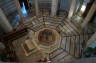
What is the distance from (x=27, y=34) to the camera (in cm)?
516

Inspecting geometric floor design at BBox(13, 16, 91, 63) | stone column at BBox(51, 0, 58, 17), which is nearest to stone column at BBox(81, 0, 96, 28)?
geometric floor design at BBox(13, 16, 91, 63)

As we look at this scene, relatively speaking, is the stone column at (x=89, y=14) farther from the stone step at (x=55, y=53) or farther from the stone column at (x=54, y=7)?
the stone step at (x=55, y=53)

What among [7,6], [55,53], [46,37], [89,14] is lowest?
[55,53]

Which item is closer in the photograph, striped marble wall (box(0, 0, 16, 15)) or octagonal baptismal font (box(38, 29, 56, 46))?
striped marble wall (box(0, 0, 16, 15))

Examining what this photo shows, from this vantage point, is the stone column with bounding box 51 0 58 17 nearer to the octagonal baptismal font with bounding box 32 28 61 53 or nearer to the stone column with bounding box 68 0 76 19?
the stone column with bounding box 68 0 76 19

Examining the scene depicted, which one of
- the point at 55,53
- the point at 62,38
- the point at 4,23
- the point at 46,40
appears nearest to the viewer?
the point at 4,23

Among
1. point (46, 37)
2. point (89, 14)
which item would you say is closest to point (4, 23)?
point (46, 37)

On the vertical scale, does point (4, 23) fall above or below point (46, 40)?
above

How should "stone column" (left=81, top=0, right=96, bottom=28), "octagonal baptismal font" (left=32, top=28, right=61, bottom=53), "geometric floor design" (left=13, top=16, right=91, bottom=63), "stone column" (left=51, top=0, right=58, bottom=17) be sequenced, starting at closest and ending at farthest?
"stone column" (left=81, top=0, right=96, bottom=28), "geometric floor design" (left=13, top=16, right=91, bottom=63), "octagonal baptismal font" (left=32, top=28, right=61, bottom=53), "stone column" (left=51, top=0, right=58, bottom=17)

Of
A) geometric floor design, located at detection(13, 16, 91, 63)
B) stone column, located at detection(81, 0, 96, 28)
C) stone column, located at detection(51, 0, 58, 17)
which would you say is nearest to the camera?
stone column, located at detection(81, 0, 96, 28)

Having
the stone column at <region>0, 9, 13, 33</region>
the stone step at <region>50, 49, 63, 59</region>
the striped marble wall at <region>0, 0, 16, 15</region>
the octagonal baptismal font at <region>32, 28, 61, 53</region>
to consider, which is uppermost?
the striped marble wall at <region>0, 0, 16, 15</region>

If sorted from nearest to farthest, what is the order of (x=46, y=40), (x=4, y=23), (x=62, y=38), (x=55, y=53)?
(x=4, y=23), (x=55, y=53), (x=46, y=40), (x=62, y=38)

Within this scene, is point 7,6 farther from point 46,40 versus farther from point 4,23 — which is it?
point 46,40

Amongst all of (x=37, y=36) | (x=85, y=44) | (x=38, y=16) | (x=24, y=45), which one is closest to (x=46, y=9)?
(x=38, y=16)
